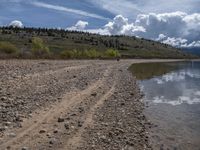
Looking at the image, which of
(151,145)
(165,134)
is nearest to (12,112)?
(151,145)

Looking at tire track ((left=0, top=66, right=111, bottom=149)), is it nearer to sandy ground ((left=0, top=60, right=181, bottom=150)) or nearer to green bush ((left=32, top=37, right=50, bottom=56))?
sandy ground ((left=0, top=60, right=181, bottom=150))

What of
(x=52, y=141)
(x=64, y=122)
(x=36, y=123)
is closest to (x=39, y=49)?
(x=64, y=122)

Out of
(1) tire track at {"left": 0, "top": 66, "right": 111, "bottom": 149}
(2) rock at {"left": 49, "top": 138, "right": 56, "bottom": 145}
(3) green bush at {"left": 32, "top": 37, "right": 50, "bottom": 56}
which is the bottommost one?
(2) rock at {"left": 49, "top": 138, "right": 56, "bottom": 145}

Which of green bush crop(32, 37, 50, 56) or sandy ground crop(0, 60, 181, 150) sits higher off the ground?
green bush crop(32, 37, 50, 56)

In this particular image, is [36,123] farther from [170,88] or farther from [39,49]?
[39,49]

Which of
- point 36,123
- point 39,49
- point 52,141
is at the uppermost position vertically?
point 39,49

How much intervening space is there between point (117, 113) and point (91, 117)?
2.73 meters

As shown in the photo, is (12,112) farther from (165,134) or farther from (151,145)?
(165,134)

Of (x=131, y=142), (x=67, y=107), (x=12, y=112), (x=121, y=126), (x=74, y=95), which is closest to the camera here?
(x=131, y=142)

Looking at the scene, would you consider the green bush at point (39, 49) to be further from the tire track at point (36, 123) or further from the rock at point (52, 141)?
the rock at point (52, 141)

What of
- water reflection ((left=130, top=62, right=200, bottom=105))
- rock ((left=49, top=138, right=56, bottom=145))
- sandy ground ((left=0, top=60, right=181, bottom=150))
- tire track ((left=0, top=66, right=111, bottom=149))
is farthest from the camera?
water reflection ((left=130, top=62, right=200, bottom=105))

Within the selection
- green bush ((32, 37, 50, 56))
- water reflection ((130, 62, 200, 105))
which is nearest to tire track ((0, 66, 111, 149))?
water reflection ((130, 62, 200, 105))

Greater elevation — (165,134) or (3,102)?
(3,102)

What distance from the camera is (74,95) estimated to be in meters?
24.0
